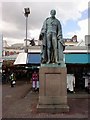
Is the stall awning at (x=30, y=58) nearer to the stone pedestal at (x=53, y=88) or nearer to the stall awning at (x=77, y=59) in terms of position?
the stall awning at (x=77, y=59)

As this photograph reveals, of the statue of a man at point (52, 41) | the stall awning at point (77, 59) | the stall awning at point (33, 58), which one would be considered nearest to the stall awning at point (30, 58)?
the stall awning at point (33, 58)

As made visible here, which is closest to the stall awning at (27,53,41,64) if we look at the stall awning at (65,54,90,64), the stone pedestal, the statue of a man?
the stall awning at (65,54,90,64)

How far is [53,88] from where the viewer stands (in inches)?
418

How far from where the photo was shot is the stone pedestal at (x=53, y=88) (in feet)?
34.6

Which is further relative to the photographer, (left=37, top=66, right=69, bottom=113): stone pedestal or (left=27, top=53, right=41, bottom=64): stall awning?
(left=27, top=53, right=41, bottom=64): stall awning

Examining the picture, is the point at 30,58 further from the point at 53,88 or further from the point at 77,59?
the point at 53,88

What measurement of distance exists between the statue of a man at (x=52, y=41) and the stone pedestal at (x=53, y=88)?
0.56m

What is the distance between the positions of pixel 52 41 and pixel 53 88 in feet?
7.02

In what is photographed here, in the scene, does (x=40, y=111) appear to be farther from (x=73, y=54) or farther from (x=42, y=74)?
(x=73, y=54)

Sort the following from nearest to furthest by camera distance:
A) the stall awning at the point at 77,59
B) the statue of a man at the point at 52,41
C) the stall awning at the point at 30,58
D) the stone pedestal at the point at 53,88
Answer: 1. the stone pedestal at the point at 53,88
2. the statue of a man at the point at 52,41
3. the stall awning at the point at 77,59
4. the stall awning at the point at 30,58

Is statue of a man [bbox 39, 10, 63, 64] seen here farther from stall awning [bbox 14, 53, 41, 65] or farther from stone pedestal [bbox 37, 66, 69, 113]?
stall awning [bbox 14, 53, 41, 65]

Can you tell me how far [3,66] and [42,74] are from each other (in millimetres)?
21018

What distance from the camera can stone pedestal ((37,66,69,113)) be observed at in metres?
10.5

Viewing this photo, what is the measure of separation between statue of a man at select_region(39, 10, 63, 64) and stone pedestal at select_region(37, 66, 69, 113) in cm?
56
